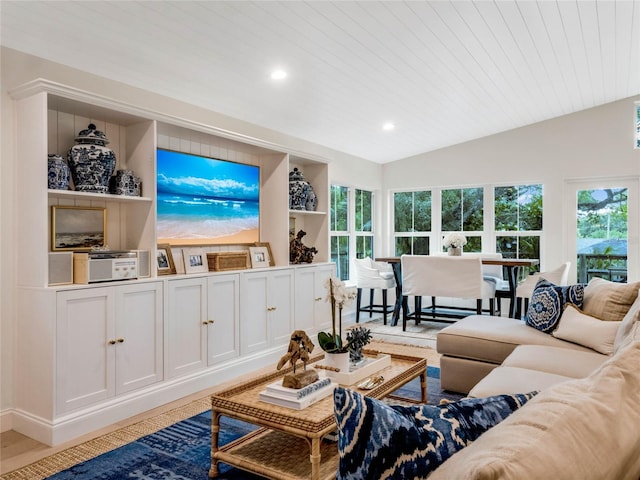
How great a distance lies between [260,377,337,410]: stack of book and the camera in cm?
205

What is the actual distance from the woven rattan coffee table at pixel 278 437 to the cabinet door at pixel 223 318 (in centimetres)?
124

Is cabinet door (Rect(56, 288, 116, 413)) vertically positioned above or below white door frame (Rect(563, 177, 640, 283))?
below

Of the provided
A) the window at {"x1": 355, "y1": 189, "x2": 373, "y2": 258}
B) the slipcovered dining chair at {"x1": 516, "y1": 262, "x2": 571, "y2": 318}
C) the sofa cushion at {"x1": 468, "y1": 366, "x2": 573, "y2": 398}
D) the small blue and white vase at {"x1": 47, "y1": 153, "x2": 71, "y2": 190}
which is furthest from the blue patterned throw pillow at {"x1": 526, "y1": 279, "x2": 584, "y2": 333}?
the window at {"x1": 355, "y1": 189, "x2": 373, "y2": 258}

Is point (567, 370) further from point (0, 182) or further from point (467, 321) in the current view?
point (0, 182)

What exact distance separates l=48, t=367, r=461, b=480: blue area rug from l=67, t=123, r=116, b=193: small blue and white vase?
1.56 metres

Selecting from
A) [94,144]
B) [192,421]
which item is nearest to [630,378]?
[192,421]

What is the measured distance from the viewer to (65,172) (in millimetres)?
2775

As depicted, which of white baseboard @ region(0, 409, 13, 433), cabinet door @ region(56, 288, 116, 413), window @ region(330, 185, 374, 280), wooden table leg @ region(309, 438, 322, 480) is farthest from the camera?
window @ region(330, 185, 374, 280)

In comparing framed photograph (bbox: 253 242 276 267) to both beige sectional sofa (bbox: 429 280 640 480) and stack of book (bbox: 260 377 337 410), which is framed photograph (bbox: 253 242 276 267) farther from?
beige sectional sofa (bbox: 429 280 640 480)

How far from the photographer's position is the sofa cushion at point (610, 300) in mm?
2830

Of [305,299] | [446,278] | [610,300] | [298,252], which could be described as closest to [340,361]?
[610,300]

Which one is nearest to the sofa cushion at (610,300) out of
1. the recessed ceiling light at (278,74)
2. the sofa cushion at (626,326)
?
the sofa cushion at (626,326)

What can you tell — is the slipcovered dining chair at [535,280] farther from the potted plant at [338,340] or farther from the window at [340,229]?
the potted plant at [338,340]

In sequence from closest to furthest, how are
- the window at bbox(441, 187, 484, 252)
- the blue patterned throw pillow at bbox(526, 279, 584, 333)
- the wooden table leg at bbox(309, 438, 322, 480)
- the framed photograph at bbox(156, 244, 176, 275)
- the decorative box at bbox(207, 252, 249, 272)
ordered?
the wooden table leg at bbox(309, 438, 322, 480) → the blue patterned throw pillow at bbox(526, 279, 584, 333) → the framed photograph at bbox(156, 244, 176, 275) → the decorative box at bbox(207, 252, 249, 272) → the window at bbox(441, 187, 484, 252)
